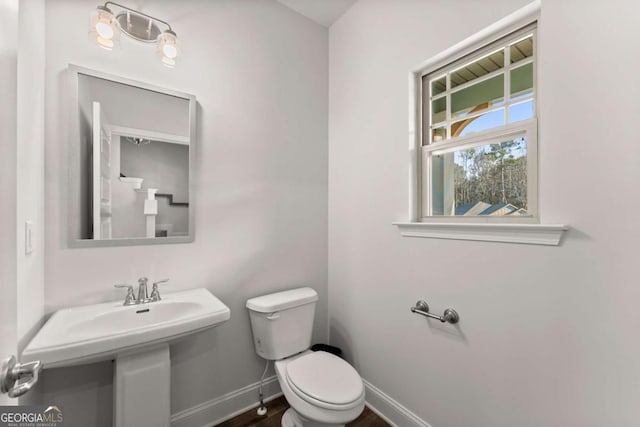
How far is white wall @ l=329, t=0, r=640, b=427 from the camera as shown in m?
0.92

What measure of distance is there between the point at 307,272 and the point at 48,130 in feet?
5.18

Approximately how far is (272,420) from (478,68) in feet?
7.47

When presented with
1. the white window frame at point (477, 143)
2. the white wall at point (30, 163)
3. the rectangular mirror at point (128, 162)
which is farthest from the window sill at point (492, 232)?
the white wall at point (30, 163)

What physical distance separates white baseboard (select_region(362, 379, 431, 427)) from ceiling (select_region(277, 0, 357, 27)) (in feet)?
8.35

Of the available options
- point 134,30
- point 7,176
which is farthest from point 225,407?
point 134,30

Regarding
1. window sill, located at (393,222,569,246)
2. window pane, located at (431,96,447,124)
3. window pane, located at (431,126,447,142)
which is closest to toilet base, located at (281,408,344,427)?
window sill, located at (393,222,569,246)

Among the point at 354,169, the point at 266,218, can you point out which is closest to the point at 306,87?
the point at 354,169

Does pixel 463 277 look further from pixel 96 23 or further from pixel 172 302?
pixel 96 23

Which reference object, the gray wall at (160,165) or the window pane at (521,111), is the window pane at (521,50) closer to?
the window pane at (521,111)

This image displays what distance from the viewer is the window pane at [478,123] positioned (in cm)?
131

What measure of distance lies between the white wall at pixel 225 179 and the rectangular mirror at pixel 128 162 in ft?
0.17

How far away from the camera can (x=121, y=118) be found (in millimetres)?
1400

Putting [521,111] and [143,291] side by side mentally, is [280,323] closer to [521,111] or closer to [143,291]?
[143,291]

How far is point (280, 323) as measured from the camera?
1625 millimetres
